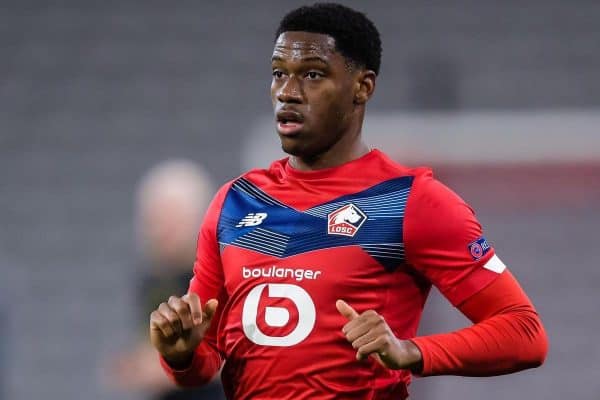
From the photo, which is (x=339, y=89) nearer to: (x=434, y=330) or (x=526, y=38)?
(x=434, y=330)

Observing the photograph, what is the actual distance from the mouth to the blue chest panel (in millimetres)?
161

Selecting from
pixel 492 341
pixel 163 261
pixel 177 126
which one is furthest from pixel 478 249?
pixel 177 126

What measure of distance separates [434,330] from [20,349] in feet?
7.39

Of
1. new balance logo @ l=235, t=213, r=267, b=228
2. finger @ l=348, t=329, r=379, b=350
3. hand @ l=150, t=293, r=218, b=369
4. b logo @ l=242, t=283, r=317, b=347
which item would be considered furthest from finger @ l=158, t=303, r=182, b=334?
finger @ l=348, t=329, r=379, b=350

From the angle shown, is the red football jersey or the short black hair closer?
the red football jersey

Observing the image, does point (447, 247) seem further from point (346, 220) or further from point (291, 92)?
point (291, 92)

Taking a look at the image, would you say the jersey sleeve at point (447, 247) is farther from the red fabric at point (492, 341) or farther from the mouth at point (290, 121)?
the mouth at point (290, 121)

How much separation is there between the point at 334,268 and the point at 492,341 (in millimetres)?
347

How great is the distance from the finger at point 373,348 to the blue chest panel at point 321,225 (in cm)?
29

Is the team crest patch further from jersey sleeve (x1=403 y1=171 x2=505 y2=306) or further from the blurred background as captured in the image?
the blurred background

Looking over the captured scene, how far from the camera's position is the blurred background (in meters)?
5.96

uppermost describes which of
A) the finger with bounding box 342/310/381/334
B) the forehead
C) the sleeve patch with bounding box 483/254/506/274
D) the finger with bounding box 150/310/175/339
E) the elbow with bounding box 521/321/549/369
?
the forehead

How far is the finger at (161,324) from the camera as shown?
2.54 meters

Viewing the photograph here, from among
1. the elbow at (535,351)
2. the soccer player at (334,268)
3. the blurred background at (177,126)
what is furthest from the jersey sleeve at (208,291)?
the blurred background at (177,126)
